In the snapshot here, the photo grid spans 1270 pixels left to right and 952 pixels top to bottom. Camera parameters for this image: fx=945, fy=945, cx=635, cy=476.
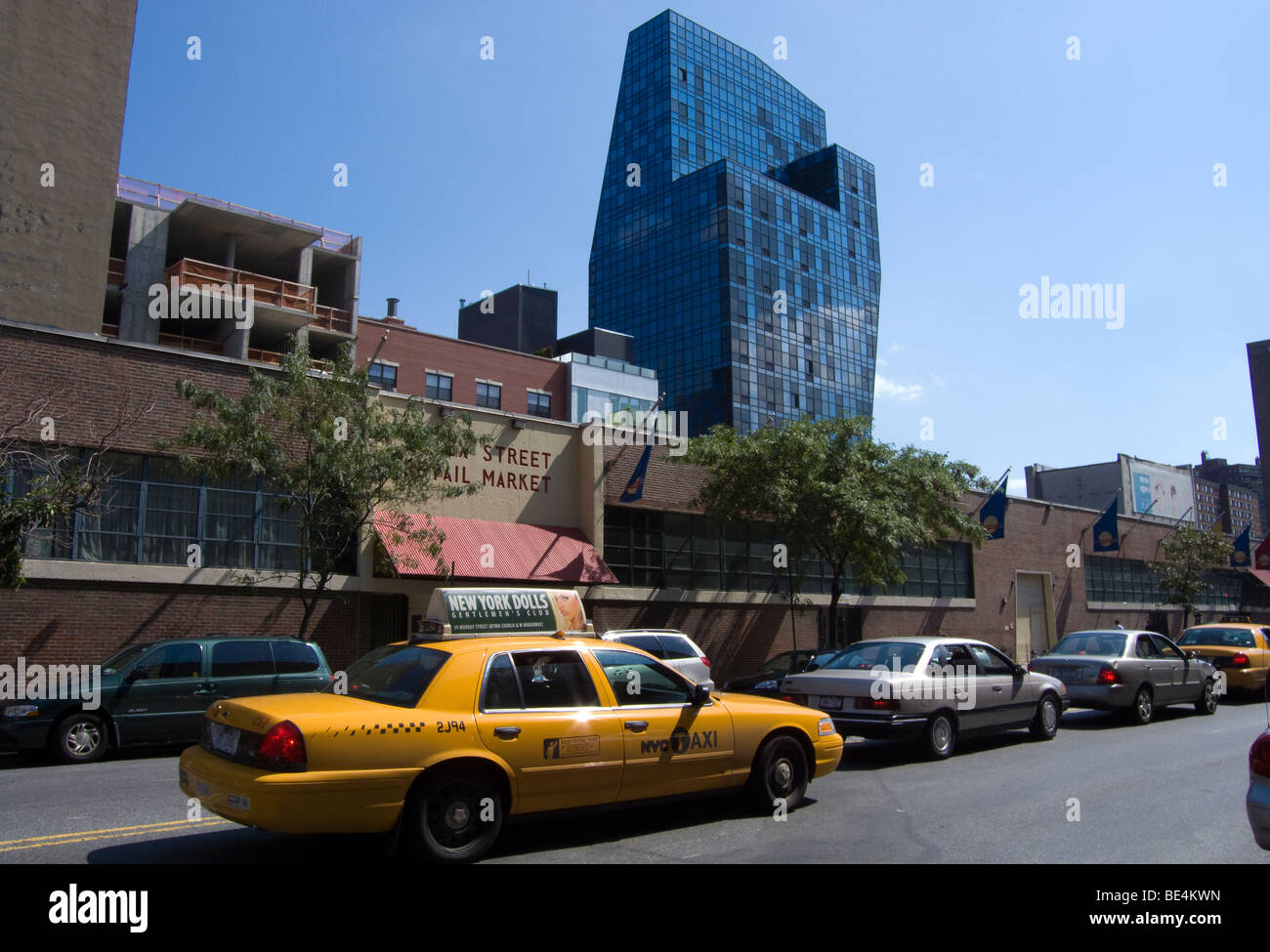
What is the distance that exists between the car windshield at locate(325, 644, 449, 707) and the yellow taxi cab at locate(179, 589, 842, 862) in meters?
0.02

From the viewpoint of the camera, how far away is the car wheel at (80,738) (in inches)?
456

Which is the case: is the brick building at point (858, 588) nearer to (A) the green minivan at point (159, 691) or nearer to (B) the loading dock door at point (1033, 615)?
(B) the loading dock door at point (1033, 615)

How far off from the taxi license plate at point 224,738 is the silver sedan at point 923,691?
7195 mm

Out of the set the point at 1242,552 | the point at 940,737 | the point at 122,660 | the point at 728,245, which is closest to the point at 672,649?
the point at 940,737

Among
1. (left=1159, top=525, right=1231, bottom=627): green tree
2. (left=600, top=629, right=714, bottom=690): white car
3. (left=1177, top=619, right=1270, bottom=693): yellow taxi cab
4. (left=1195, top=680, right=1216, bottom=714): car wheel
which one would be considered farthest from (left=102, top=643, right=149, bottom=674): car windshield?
(left=1159, top=525, right=1231, bottom=627): green tree

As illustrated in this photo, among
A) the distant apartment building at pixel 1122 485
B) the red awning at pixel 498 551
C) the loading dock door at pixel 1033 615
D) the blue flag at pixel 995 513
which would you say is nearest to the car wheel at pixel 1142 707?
the red awning at pixel 498 551

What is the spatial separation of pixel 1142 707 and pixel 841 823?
1040cm

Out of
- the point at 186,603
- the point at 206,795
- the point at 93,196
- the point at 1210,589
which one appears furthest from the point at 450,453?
the point at 1210,589

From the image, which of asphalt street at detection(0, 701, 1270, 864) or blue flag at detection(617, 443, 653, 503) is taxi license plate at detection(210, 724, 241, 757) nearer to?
asphalt street at detection(0, 701, 1270, 864)

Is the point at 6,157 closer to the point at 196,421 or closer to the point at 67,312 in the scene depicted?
the point at 67,312

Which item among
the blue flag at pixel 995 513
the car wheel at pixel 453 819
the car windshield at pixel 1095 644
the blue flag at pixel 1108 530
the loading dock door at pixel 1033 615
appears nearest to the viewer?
the car wheel at pixel 453 819

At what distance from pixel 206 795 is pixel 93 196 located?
94.6 ft

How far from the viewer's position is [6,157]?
90.4 feet

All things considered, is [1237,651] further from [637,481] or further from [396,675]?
[396,675]
